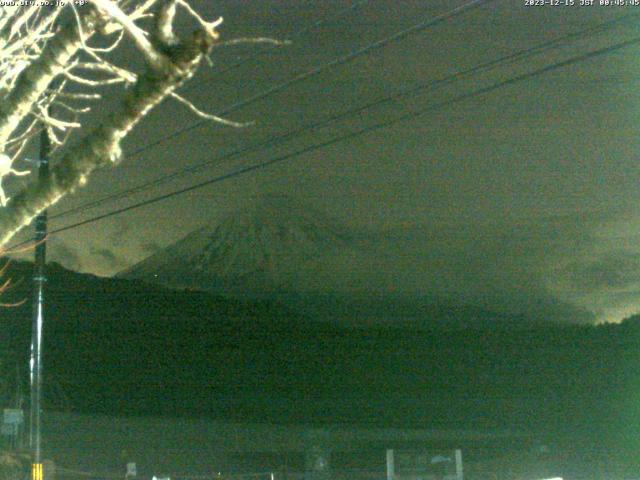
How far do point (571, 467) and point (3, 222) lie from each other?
97.8 feet

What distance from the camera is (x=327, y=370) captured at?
157 ft

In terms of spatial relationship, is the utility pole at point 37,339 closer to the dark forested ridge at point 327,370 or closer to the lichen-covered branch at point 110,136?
the lichen-covered branch at point 110,136

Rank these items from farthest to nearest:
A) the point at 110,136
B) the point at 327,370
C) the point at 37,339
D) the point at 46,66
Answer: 1. the point at 327,370
2. the point at 37,339
3. the point at 46,66
4. the point at 110,136

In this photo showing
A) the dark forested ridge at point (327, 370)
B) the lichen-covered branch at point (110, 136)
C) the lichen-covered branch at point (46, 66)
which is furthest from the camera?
the dark forested ridge at point (327, 370)

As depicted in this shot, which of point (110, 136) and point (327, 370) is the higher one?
point (327, 370)

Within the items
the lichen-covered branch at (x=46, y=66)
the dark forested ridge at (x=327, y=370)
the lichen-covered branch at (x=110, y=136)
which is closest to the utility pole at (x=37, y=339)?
the lichen-covered branch at (x=46, y=66)

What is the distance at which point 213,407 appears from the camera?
45688mm

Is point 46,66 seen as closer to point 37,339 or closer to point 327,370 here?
point 37,339

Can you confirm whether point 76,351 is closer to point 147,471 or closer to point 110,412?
point 110,412

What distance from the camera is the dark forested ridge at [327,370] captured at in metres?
41.7

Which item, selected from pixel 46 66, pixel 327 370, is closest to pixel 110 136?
pixel 46 66

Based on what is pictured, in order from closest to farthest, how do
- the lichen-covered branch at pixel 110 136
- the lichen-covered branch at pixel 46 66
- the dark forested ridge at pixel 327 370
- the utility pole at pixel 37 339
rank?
the lichen-covered branch at pixel 110 136 → the lichen-covered branch at pixel 46 66 → the utility pole at pixel 37 339 → the dark forested ridge at pixel 327 370

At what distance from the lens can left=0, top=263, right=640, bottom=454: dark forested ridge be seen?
1642 inches

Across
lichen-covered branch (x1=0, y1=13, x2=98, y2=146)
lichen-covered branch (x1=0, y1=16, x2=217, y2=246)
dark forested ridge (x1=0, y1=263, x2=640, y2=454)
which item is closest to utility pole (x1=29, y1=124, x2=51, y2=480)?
lichen-covered branch (x1=0, y1=13, x2=98, y2=146)
